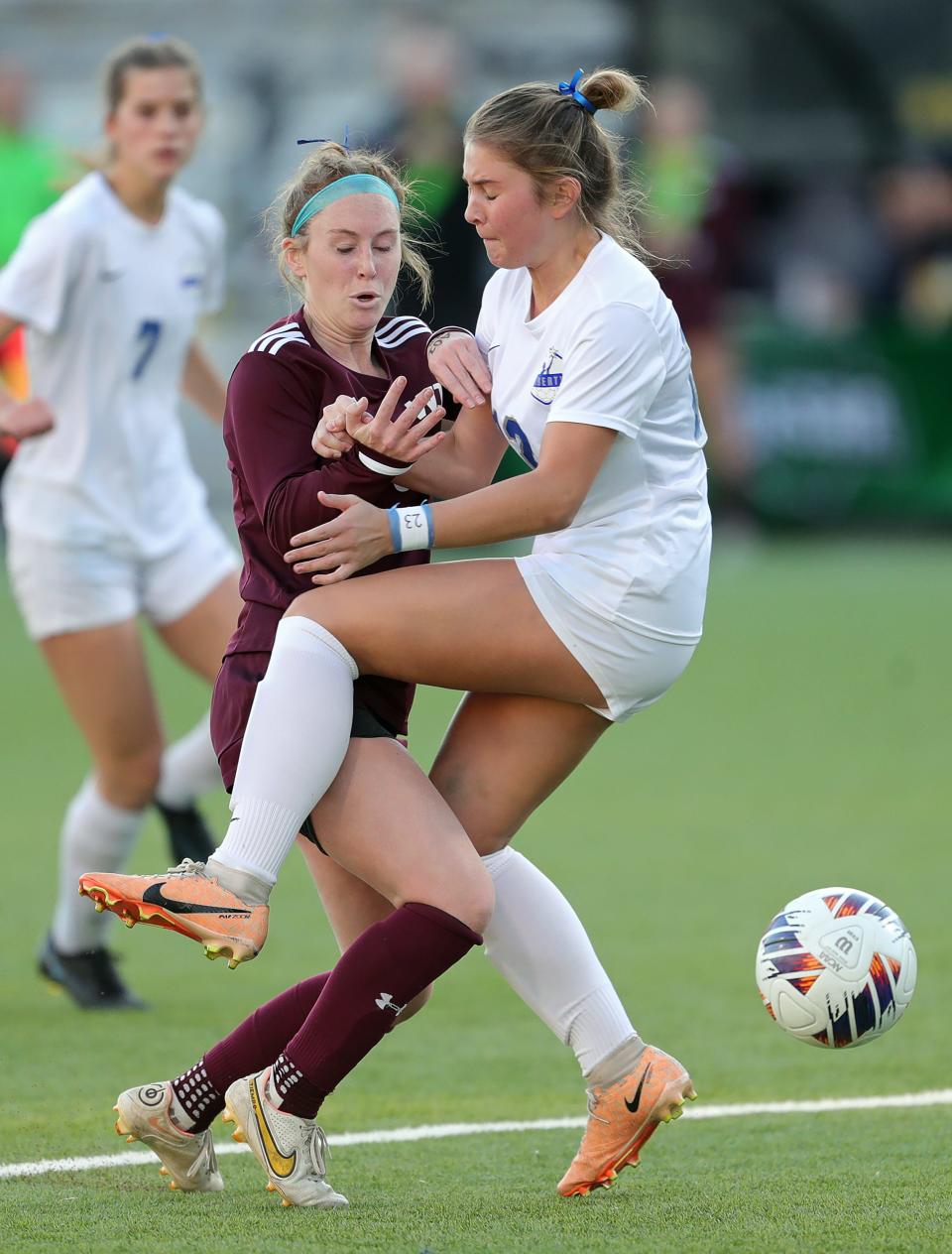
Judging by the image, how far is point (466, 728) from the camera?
4223 mm

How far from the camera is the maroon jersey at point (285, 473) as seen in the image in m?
3.97

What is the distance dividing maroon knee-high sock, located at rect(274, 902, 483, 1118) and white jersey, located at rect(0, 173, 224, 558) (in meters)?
2.35

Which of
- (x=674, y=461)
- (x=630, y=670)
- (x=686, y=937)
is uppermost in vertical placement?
(x=674, y=461)

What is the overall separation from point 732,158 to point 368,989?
15261mm

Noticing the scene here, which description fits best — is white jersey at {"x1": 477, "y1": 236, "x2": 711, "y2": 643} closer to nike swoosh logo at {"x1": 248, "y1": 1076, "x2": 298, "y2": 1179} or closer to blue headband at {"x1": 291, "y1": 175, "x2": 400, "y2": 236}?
blue headband at {"x1": 291, "y1": 175, "x2": 400, "y2": 236}

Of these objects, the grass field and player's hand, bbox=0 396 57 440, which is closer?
the grass field

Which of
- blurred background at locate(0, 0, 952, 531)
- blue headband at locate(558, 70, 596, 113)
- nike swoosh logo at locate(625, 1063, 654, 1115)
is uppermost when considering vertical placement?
blue headband at locate(558, 70, 596, 113)

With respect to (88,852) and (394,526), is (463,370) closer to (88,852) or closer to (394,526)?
(394,526)

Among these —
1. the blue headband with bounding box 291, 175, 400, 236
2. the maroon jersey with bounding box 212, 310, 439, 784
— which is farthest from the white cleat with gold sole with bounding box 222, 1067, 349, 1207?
the blue headband with bounding box 291, 175, 400, 236

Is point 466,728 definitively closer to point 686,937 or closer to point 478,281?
point 686,937

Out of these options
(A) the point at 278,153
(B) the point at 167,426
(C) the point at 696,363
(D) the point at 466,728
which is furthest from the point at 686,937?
(A) the point at 278,153

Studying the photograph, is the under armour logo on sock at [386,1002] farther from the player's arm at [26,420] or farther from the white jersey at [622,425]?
the player's arm at [26,420]

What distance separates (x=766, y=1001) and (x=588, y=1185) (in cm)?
50

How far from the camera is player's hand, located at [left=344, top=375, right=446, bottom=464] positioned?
3867mm
